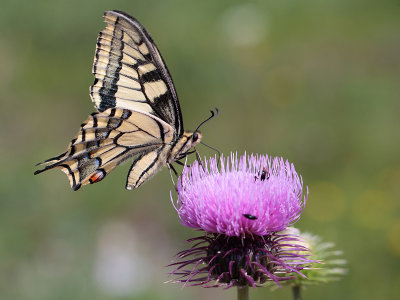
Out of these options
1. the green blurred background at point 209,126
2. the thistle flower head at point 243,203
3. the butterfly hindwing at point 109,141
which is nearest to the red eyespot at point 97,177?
the butterfly hindwing at point 109,141

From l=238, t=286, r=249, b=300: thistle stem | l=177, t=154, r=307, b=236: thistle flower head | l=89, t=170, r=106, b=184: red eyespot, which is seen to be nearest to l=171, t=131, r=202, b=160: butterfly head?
l=89, t=170, r=106, b=184: red eyespot

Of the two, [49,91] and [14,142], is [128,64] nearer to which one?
[14,142]

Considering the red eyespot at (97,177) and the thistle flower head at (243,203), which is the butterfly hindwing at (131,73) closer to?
the red eyespot at (97,177)

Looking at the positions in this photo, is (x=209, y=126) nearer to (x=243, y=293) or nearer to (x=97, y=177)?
(x=97, y=177)

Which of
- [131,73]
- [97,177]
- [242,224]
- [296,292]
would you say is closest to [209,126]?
[131,73]

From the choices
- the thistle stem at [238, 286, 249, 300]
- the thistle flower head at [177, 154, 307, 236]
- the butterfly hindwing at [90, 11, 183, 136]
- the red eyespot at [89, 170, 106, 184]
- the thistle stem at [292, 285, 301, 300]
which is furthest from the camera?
the butterfly hindwing at [90, 11, 183, 136]

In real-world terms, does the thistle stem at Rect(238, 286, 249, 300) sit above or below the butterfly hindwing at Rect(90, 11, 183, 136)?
below

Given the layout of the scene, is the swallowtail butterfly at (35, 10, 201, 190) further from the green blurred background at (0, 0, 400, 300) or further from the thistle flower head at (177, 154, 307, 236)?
the green blurred background at (0, 0, 400, 300)

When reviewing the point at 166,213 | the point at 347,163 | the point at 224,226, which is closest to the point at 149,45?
the point at 224,226
